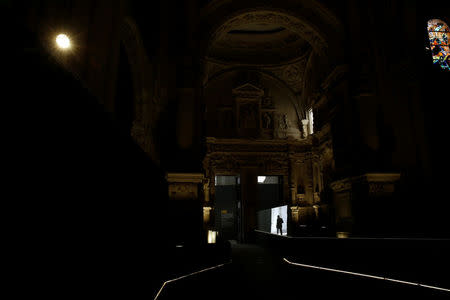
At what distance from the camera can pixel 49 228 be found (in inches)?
42.7

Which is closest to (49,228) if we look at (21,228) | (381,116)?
(21,228)

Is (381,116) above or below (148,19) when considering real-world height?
below

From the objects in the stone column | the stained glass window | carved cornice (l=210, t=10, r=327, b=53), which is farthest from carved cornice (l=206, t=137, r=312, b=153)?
the stained glass window

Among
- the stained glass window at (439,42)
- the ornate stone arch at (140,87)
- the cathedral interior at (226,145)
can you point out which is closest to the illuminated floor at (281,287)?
the cathedral interior at (226,145)

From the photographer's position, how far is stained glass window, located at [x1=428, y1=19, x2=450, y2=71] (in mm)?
11016

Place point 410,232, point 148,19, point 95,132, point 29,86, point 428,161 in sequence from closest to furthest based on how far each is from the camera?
point 29,86
point 95,132
point 410,232
point 428,161
point 148,19

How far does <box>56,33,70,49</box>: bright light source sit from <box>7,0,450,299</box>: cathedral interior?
0.04 metres

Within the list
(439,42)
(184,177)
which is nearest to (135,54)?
(184,177)

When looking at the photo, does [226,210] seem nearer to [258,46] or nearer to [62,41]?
[258,46]

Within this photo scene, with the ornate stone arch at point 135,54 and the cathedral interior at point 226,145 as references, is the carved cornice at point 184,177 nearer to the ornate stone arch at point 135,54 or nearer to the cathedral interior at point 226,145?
the cathedral interior at point 226,145

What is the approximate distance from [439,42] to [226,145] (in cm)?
1092

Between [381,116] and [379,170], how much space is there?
1.84 metres

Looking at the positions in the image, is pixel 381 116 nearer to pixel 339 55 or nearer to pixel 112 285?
pixel 339 55

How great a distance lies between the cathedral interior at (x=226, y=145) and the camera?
1.20 metres
